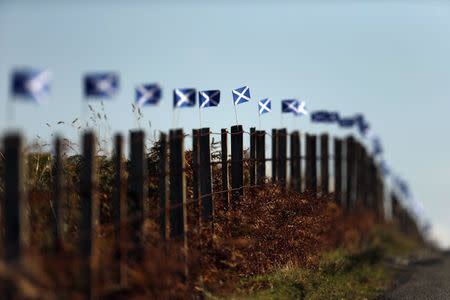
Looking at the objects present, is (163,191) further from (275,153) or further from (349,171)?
(349,171)

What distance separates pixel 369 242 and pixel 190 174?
17689 millimetres

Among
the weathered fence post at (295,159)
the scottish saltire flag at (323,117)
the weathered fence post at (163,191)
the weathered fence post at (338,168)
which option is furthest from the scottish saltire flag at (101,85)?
the weathered fence post at (338,168)

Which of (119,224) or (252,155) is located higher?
(252,155)

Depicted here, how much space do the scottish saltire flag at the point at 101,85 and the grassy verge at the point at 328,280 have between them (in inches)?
207

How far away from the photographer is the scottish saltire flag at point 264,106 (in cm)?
2231

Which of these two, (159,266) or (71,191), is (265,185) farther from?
(159,266)

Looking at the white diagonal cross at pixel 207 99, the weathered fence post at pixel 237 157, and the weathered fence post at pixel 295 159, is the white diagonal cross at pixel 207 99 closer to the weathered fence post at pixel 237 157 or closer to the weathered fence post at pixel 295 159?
the weathered fence post at pixel 237 157

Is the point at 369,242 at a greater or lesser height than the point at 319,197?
lesser

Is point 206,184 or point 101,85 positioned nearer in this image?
point 101,85

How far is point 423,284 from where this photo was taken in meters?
24.4

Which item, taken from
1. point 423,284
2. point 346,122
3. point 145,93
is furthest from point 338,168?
point 145,93

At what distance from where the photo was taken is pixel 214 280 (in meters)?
15.9

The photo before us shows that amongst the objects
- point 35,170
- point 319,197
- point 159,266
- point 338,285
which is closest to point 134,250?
point 159,266

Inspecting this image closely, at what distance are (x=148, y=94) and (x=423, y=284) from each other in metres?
12.4
